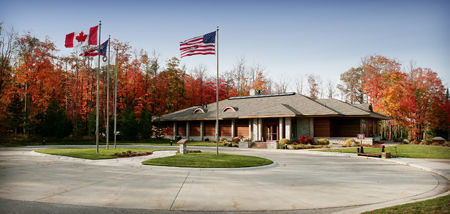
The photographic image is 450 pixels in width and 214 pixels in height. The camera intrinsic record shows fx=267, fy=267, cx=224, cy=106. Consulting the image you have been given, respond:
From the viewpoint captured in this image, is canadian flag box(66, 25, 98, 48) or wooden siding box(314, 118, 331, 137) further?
wooden siding box(314, 118, 331, 137)

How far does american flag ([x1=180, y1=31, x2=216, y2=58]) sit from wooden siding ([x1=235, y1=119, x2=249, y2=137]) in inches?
812

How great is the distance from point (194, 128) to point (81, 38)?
85.2 ft

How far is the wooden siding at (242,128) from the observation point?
36481mm

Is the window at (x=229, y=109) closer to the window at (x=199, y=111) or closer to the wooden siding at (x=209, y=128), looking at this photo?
the wooden siding at (x=209, y=128)

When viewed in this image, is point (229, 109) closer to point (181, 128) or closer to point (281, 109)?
point (281, 109)

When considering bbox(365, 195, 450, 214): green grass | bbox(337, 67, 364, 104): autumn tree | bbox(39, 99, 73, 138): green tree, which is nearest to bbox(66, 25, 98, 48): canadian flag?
bbox(365, 195, 450, 214): green grass

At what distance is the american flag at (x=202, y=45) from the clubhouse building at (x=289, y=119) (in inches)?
666

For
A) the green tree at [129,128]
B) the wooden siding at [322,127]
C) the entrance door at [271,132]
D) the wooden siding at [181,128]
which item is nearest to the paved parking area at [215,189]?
the wooden siding at [322,127]

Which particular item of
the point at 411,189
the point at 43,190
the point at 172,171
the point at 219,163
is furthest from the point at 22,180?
the point at 411,189

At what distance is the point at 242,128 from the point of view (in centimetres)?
3688

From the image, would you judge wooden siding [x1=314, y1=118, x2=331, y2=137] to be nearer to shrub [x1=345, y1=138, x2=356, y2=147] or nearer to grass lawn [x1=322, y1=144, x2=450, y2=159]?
shrub [x1=345, y1=138, x2=356, y2=147]

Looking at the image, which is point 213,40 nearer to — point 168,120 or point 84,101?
point 168,120

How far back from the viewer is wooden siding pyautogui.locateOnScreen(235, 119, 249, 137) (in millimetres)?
36481

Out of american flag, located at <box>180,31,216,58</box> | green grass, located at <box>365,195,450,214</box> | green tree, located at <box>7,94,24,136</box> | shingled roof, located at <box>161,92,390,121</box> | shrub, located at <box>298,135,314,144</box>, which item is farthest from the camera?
green tree, located at <box>7,94,24,136</box>
